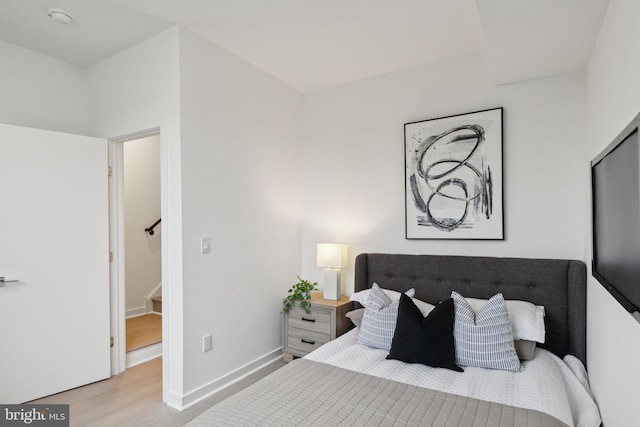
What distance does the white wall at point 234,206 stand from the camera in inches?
100.0

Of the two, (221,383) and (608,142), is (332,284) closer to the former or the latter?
(221,383)

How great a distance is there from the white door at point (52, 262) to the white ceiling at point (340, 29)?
77cm

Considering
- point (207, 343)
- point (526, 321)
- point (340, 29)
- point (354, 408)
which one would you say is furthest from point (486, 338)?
point (340, 29)

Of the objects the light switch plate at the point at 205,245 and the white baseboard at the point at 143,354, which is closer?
the light switch plate at the point at 205,245

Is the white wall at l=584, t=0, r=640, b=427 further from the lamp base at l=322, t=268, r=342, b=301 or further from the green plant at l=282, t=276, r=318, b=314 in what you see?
the green plant at l=282, t=276, r=318, b=314

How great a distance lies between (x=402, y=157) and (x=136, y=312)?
362 centimetres

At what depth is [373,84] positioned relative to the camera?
10.9ft

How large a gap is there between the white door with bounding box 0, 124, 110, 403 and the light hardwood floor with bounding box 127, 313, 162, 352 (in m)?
0.48

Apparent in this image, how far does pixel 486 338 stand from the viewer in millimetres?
2049

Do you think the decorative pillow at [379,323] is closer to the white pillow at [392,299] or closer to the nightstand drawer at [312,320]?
the white pillow at [392,299]

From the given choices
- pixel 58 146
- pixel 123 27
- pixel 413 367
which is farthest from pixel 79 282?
pixel 413 367

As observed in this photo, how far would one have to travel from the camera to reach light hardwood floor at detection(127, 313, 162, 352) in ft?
11.1

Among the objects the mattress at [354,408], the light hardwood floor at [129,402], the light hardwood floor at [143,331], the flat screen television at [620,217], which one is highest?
the flat screen television at [620,217]
